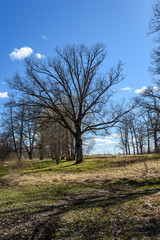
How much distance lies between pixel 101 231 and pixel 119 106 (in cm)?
1775

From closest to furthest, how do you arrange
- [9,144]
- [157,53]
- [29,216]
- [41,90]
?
[29,216], [157,53], [41,90], [9,144]

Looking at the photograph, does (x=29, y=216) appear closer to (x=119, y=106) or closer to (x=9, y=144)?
(x=119, y=106)

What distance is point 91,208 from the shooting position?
6340mm

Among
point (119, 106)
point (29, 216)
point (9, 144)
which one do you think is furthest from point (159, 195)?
point (9, 144)

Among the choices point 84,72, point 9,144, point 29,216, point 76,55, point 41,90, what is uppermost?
point 76,55

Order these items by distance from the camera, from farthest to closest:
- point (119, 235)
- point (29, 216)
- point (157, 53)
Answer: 1. point (157, 53)
2. point (29, 216)
3. point (119, 235)

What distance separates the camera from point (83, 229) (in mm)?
4953

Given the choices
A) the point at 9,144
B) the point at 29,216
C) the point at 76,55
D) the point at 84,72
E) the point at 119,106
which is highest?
the point at 76,55

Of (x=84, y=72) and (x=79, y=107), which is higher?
(x=84, y=72)

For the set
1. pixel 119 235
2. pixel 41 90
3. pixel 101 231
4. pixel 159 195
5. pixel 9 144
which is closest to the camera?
pixel 119 235

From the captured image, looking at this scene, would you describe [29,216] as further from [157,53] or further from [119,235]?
[157,53]

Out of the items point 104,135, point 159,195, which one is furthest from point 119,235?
point 104,135

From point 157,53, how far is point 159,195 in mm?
10628

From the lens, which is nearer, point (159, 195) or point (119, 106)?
point (159, 195)
